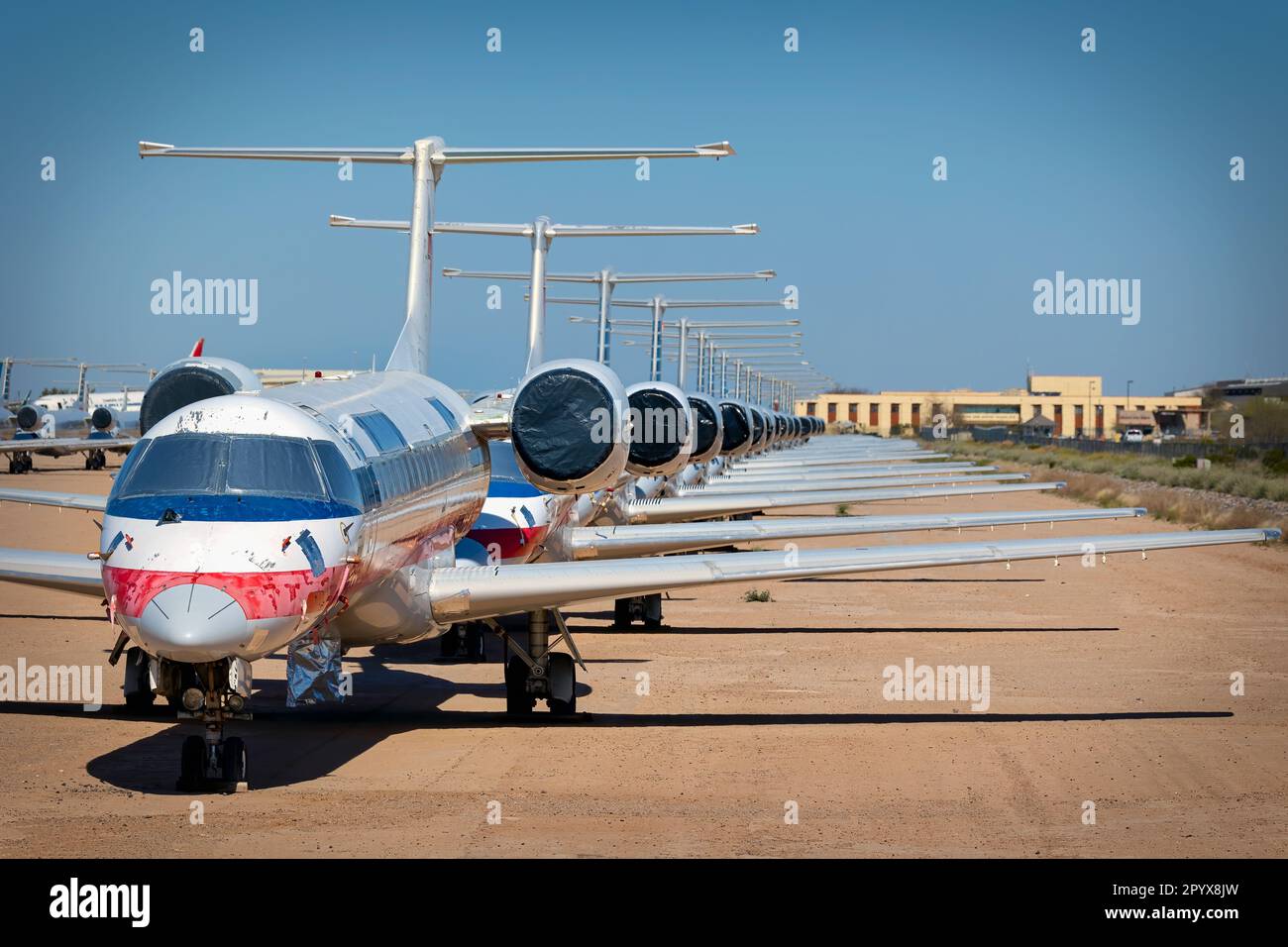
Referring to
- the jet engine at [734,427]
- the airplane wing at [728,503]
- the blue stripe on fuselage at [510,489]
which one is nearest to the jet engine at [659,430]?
the airplane wing at [728,503]

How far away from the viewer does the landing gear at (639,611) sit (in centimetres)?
2512

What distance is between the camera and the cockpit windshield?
11570mm

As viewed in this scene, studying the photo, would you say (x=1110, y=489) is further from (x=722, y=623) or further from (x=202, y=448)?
(x=202, y=448)

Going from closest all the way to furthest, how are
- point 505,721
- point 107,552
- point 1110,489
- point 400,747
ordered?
point 107,552, point 400,747, point 505,721, point 1110,489

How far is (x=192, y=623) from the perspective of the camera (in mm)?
10750

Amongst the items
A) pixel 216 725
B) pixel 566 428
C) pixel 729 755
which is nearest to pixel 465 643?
pixel 566 428

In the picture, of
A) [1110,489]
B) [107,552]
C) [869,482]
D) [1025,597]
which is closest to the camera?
[107,552]

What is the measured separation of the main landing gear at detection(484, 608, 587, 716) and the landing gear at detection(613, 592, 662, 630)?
27.9 feet

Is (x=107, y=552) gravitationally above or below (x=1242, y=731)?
above

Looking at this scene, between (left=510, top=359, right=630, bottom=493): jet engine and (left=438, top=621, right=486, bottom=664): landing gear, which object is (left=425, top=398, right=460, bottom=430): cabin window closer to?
(left=510, top=359, right=630, bottom=493): jet engine

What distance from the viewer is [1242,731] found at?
1531 cm

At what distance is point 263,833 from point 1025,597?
2179 centimetres

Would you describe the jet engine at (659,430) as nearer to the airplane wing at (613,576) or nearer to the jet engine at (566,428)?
the jet engine at (566,428)

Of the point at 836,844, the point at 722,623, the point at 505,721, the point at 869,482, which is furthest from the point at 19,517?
the point at 836,844
